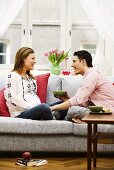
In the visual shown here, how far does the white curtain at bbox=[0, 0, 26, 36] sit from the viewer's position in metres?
5.36

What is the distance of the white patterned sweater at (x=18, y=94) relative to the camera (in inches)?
170

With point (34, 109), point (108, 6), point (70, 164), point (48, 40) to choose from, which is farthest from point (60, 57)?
point (70, 164)

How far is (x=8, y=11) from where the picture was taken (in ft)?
17.7

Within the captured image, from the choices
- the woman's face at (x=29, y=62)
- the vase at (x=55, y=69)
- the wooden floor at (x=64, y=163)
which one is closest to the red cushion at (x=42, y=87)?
the woman's face at (x=29, y=62)

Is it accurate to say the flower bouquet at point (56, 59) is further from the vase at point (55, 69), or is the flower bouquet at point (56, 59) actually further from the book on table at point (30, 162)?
the book on table at point (30, 162)

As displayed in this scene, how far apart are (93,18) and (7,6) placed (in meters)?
1.10

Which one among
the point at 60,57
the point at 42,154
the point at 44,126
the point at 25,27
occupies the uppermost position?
the point at 25,27

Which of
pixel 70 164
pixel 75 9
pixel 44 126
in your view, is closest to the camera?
pixel 70 164

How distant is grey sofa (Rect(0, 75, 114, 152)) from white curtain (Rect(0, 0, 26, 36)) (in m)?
1.65

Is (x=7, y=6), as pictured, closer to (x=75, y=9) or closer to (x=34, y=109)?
(x=75, y=9)

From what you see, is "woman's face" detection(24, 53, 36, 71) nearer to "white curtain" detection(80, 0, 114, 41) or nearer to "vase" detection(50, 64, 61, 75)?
"vase" detection(50, 64, 61, 75)

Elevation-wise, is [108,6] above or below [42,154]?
→ above

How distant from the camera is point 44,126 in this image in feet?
13.3

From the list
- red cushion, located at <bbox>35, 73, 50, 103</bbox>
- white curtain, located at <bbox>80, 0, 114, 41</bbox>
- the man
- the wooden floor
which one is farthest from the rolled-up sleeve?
white curtain, located at <bbox>80, 0, 114, 41</bbox>
